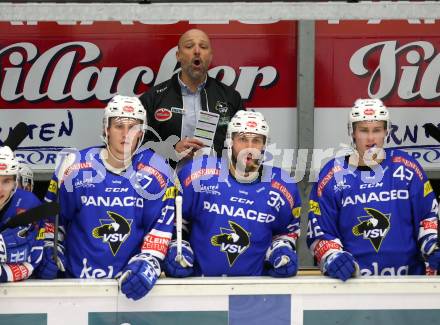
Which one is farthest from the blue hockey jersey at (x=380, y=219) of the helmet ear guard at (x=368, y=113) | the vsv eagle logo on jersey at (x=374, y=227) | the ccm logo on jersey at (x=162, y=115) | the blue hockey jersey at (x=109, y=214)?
the ccm logo on jersey at (x=162, y=115)

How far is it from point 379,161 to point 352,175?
0.49ft

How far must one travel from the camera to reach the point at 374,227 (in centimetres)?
488

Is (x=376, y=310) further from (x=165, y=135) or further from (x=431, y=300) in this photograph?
(x=165, y=135)

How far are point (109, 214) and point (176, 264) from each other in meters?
0.41

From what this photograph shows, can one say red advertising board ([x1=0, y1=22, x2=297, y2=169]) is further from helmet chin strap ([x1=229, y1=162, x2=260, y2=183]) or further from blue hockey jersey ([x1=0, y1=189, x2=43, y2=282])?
blue hockey jersey ([x1=0, y1=189, x2=43, y2=282])

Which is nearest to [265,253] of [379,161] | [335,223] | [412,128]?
[335,223]

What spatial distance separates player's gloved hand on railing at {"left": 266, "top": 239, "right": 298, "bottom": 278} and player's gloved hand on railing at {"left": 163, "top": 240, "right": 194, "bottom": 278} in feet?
1.21

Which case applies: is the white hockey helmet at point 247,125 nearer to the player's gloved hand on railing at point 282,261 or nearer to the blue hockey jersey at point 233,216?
the blue hockey jersey at point 233,216

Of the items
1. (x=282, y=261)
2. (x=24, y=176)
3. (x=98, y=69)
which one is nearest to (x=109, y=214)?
(x=282, y=261)

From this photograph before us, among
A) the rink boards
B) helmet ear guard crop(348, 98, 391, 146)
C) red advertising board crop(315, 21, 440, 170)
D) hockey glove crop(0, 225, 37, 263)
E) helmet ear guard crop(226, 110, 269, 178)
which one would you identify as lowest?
the rink boards

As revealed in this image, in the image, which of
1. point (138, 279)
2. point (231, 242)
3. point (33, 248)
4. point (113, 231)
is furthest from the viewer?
point (231, 242)

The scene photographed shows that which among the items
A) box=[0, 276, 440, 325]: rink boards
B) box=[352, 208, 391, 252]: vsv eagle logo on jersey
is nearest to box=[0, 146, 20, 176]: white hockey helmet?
box=[0, 276, 440, 325]: rink boards

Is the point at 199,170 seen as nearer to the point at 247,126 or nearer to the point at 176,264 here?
the point at 247,126

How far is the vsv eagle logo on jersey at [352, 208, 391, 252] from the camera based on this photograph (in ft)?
16.0
